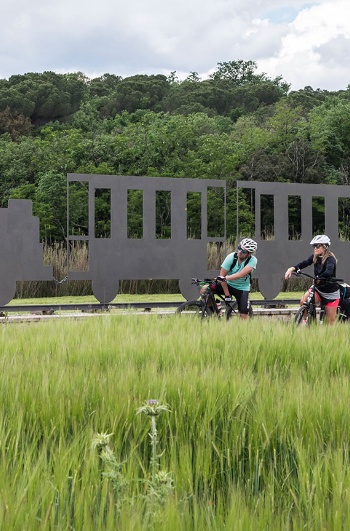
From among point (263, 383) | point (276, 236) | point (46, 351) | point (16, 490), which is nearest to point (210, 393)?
point (263, 383)

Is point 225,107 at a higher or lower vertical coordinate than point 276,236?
higher

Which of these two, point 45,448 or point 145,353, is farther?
point 145,353

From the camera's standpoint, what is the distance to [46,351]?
4398 mm

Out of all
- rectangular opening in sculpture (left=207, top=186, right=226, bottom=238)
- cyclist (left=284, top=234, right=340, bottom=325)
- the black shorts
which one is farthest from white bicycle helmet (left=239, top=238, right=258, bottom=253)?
rectangular opening in sculpture (left=207, top=186, right=226, bottom=238)

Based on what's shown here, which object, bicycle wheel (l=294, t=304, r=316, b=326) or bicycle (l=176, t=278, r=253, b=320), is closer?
bicycle wheel (l=294, t=304, r=316, b=326)

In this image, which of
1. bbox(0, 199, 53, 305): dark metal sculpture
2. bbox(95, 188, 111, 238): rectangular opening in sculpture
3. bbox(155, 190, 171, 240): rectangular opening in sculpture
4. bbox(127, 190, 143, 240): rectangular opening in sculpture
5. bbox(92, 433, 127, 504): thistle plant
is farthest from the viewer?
bbox(95, 188, 111, 238): rectangular opening in sculpture

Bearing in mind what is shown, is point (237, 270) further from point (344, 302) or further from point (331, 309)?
point (344, 302)

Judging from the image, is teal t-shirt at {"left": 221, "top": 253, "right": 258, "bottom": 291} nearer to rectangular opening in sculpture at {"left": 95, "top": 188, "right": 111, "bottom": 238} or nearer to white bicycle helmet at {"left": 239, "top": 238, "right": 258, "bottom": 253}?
white bicycle helmet at {"left": 239, "top": 238, "right": 258, "bottom": 253}

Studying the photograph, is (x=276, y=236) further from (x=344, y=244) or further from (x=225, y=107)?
(x=225, y=107)

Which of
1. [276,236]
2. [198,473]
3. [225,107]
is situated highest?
[225,107]

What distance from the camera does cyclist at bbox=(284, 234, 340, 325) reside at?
8719 mm

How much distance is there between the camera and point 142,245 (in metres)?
13.8

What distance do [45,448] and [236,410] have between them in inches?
31.3

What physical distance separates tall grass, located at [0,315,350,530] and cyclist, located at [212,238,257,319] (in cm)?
432
